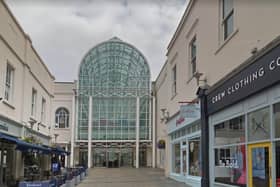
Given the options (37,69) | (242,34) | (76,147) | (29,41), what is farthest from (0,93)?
(76,147)

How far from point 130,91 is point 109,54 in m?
5.60

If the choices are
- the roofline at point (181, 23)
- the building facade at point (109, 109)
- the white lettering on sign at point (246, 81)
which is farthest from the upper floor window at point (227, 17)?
the building facade at point (109, 109)

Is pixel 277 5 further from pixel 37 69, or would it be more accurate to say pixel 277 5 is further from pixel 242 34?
pixel 37 69

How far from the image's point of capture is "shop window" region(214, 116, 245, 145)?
42.3 feet

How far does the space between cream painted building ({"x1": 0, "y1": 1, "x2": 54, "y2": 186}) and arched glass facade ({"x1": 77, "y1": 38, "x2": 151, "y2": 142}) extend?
901 inches

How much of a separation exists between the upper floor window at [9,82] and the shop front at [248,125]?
1074 centimetres

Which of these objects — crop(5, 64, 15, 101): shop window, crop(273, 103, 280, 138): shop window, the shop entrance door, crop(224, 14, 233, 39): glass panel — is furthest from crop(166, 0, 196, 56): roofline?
crop(273, 103, 280, 138): shop window

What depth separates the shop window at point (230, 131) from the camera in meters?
12.9

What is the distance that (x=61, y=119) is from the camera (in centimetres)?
5381

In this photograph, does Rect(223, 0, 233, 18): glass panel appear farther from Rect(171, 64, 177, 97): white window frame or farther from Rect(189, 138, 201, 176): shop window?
Rect(171, 64, 177, 97): white window frame

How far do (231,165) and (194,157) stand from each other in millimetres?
6997

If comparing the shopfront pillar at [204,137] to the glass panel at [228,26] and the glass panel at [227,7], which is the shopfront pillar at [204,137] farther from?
the glass panel at [227,7]

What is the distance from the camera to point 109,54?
179 feet

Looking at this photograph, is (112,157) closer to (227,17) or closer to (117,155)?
(117,155)
